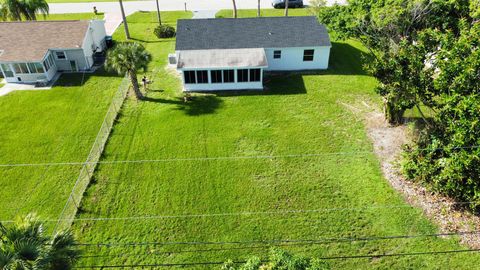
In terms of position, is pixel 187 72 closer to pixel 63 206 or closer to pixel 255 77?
pixel 255 77

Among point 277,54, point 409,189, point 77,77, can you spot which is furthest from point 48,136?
point 409,189

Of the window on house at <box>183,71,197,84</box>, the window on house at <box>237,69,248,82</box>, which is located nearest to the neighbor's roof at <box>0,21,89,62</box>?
the window on house at <box>183,71,197,84</box>

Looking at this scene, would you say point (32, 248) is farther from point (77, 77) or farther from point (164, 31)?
point (164, 31)

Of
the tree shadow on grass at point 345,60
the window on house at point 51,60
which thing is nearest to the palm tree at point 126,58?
the window on house at point 51,60

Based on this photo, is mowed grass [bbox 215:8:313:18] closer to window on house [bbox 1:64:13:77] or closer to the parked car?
the parked car

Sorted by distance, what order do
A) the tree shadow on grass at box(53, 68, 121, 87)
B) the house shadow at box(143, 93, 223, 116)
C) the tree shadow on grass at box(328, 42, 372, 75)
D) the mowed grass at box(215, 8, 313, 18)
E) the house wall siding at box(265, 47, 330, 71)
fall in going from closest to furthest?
1. the house shadow at box(143, 93, 223, 116)
2. the tree shadow on grass at box(53, 68, 121, 87)
3. the house wall siding at box(265, 47, 330, 71)
4. the tree shadow on grass at box(328, 42, 372, 75)
5. the mowed grass at box(215, 8, 313, 18)

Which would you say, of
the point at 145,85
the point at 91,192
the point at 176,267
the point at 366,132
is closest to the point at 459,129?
the point at 366,132
